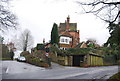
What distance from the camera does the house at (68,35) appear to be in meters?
65.3

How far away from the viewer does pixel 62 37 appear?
65312 mm

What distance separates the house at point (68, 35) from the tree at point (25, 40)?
38.6ft

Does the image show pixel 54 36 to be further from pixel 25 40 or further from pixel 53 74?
pixel 53 74

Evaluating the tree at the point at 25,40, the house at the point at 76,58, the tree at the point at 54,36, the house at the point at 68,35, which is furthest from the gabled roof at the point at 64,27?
the house at the point at 76,58

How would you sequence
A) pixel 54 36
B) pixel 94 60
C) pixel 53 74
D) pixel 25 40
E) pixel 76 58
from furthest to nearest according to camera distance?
pixel 25 40
pixel 54 36
pixel 94 60
pixel 76 58
pixel 53 74

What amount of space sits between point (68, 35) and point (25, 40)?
689 inches

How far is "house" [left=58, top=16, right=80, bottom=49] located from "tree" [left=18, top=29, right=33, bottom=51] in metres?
11.8

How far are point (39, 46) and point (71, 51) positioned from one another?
13.6 metres

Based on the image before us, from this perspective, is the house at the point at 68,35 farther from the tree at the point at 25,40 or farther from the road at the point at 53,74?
the road at the point at 53,74

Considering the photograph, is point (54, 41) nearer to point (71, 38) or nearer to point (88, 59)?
point (71, 38)

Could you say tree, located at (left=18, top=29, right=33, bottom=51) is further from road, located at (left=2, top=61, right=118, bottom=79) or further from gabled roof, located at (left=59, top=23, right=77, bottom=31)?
road, located at (left=2, top=61, right=118, bottom=79)

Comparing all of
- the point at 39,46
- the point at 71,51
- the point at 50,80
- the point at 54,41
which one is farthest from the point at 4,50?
the point at 50,80

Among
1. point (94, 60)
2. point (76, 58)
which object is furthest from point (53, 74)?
point (94, 60)

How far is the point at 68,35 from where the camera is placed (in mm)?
67500
